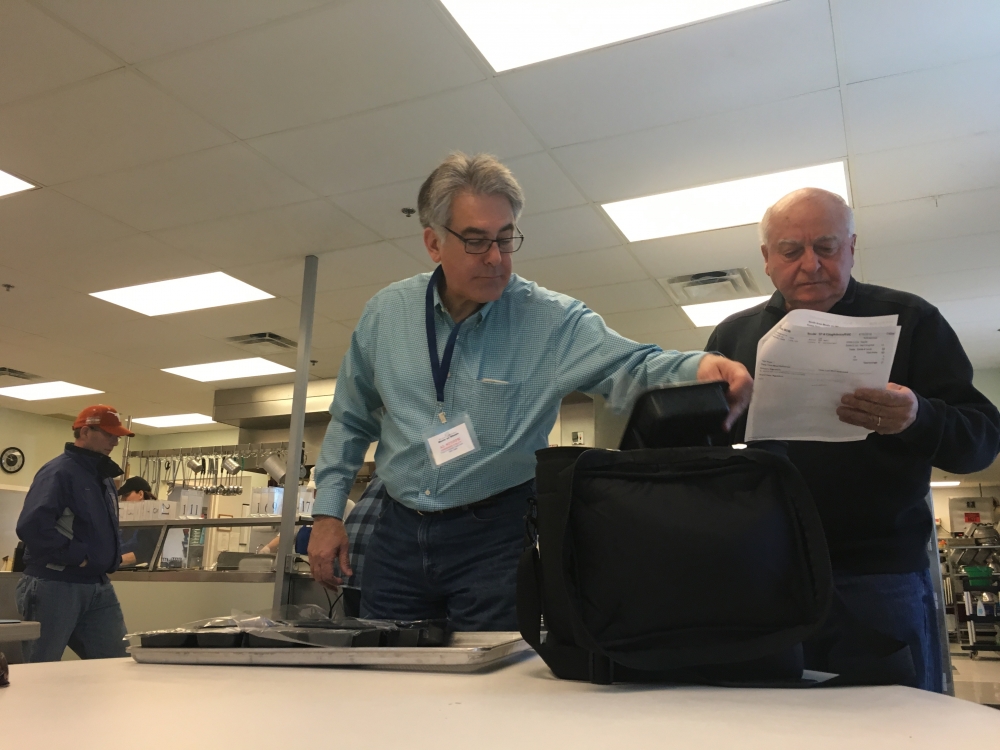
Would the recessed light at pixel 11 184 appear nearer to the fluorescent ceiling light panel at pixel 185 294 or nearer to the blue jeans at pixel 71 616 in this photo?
the fluorescent ceiling light panel at pixel 185 294

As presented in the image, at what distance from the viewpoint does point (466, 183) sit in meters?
1.48

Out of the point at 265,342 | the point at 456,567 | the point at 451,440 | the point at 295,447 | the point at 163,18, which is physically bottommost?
the point at 456,567

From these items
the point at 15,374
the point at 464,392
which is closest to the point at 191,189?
the point at 464,392

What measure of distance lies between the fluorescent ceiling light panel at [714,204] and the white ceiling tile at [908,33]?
73cm

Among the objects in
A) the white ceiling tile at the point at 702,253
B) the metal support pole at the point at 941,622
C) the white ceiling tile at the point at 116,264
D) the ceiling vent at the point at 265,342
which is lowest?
the metal support pole at the point at 941,622

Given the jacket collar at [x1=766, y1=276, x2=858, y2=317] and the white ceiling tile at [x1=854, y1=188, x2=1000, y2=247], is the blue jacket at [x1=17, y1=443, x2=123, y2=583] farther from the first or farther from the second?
the white ceiling tile at [x1=854, y1=188, x2=1000, y2=247]

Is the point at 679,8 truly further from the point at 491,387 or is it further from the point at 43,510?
the point at 43,510

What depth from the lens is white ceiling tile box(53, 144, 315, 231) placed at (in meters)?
3.54

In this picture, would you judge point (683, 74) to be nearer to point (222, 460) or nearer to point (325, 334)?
point (325, 334)

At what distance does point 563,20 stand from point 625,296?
108 inches

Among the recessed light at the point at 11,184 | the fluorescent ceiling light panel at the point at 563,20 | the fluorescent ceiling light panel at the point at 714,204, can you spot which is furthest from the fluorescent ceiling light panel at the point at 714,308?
the recessed light at the point at 11,184

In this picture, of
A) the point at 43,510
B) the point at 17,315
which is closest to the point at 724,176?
the point at 43,510

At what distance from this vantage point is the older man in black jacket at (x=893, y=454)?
4.24ft

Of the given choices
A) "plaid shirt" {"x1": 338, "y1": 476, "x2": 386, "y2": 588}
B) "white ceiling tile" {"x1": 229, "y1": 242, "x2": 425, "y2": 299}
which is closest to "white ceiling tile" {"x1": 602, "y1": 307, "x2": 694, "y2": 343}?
"white ceiling tile" {"x1": 229, "y1": 242, "x2": 425, "y2": 299}
